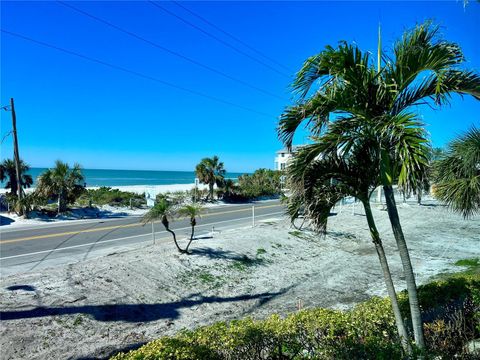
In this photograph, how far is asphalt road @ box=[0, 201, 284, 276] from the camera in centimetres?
1227

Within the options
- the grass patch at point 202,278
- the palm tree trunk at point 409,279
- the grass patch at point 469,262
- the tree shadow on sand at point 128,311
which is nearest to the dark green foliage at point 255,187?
the grass patch at point 469,262

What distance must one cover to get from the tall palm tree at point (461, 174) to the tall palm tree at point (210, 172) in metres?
28.3

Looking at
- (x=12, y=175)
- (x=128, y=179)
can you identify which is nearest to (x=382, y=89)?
(x=12, y=175)

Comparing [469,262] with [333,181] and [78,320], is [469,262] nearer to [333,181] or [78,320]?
[333,181]

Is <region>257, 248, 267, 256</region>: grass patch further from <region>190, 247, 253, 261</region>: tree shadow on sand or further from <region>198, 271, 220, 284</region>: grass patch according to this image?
<region>198, 271, 220, 284</region>: grass patch

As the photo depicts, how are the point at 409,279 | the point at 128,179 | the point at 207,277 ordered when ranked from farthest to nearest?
the point at 128,179, the point at 207,277, the point at 409,279

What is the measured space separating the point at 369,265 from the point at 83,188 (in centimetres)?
1920

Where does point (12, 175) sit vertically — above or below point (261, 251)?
above

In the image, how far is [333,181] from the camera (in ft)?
19.9

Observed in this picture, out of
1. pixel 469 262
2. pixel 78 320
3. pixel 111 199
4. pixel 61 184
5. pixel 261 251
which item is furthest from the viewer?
pixel 111 199

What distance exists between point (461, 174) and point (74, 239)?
1480 cm

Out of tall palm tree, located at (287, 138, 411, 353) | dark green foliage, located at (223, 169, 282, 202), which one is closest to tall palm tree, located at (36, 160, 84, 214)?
dark green foliage, located at (223, 169, 282, 202)

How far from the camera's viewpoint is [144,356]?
3.98 meters

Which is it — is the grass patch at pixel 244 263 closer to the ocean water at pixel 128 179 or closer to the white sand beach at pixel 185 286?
the white sand beach at pixel 185 286
